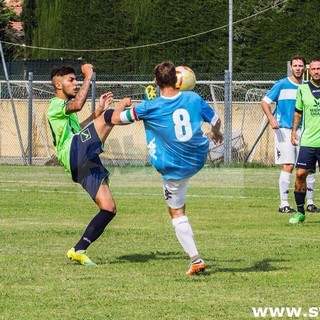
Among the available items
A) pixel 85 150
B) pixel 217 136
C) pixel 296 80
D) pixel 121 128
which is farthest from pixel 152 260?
pixel 121 128

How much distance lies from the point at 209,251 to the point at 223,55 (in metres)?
29.1

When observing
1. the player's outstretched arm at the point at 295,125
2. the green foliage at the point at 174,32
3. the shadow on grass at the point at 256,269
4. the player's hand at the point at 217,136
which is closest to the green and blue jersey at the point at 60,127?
the player's hand at the point at 217,136

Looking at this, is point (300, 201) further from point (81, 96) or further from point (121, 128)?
point (121, 128)

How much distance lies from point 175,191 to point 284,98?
6386 millimetres

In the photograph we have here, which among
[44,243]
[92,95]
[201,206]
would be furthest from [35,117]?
[44,243]

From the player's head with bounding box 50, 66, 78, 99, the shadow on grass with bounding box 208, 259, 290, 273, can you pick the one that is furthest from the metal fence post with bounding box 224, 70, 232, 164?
the shadow on grass with bounding box 208, 259, 290, 273

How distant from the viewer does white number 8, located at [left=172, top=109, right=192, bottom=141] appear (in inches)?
356

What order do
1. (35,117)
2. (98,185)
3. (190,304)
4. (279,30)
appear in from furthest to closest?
(279,30) < (35,117) < (98,185) < (190,304)

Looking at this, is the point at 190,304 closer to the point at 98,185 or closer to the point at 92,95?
the point at 98,185

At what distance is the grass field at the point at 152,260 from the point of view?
7.59 meters

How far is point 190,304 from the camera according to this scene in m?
7.61

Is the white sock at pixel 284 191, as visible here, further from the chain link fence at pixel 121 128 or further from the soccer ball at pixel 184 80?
the chain link fence at pixel 121 128

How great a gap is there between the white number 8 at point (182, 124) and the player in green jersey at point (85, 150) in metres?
0.92

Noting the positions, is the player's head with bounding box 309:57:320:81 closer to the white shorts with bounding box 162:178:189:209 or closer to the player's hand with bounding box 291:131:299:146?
the player's hand with bounding box 291:131:299:146
